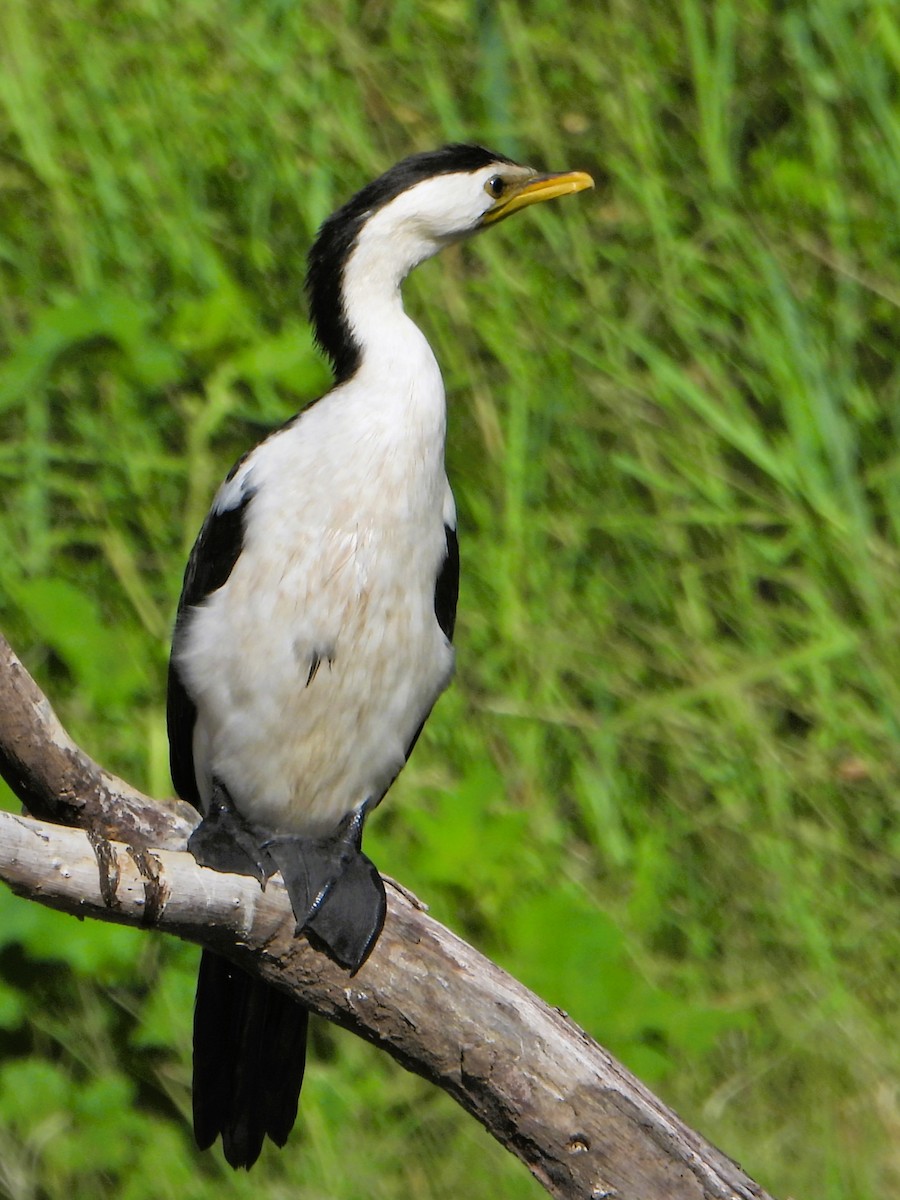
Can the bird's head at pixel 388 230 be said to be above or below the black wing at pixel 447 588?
above

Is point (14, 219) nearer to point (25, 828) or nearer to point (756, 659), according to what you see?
point (756, 659)

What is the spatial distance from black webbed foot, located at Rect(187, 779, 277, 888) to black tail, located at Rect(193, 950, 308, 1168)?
0.26m

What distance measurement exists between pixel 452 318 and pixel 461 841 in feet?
4.26

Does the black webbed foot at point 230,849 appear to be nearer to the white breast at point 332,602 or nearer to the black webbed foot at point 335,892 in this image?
the black webbed foot at point 335,892

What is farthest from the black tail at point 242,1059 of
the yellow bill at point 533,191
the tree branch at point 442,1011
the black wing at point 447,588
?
the yellow bill at point 533,191

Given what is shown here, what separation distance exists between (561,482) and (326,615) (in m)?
1.56

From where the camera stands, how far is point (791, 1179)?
344 cm

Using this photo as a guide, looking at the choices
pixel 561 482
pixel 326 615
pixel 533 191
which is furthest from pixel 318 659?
pixel 561 482

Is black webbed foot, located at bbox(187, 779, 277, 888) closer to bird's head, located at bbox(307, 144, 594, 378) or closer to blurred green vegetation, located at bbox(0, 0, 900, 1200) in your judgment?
bird's head, located at bbox(307, 144, 594, 378)

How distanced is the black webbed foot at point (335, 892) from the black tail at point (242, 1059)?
10.1 inches

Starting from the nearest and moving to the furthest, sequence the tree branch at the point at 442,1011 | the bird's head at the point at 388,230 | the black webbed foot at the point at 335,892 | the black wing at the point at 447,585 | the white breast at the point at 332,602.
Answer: the tree branch at the point at 442,1011 < the black webbed foot at the point at 335,892 < the white breast at the point at 332,602 < the bird's head at the point at 388,230 < the black wing at the point at 447,585

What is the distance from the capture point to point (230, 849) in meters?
2.54

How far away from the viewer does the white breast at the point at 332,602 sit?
A: 8.52 feet

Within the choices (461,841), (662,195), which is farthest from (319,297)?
(662,195)
